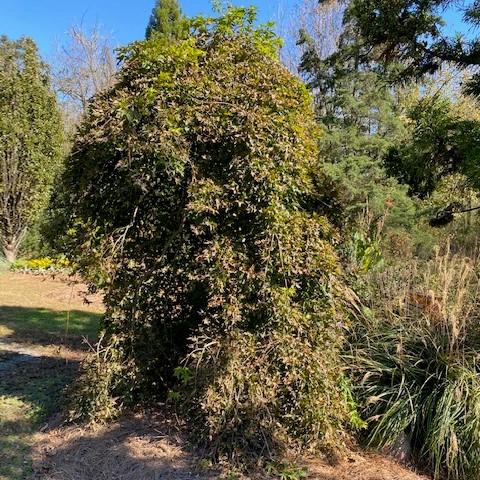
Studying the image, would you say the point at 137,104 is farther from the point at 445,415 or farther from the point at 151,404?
the point at 445,415

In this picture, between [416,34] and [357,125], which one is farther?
[357,125]

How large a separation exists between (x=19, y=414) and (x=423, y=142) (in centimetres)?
420

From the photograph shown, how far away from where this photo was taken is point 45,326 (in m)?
6.58

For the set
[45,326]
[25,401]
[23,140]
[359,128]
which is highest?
[359,128]

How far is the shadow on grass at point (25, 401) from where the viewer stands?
3.19 metres

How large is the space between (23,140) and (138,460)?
395 inches

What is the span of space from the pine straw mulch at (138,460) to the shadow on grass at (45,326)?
2.08 metres

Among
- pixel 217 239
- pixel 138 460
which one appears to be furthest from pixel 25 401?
pixel 217 239

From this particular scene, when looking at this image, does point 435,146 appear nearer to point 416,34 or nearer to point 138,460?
point 416,34

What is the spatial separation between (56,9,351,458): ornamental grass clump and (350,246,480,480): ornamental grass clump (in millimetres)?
338

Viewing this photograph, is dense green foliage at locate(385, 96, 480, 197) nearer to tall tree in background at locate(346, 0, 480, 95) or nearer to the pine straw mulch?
tall tree in background at locate(346, 0, 480, 95)

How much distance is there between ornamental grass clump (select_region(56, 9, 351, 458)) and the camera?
10.1ft

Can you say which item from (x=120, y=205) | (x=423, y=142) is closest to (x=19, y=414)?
(x=120, y=205)

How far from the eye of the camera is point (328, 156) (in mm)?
11125
